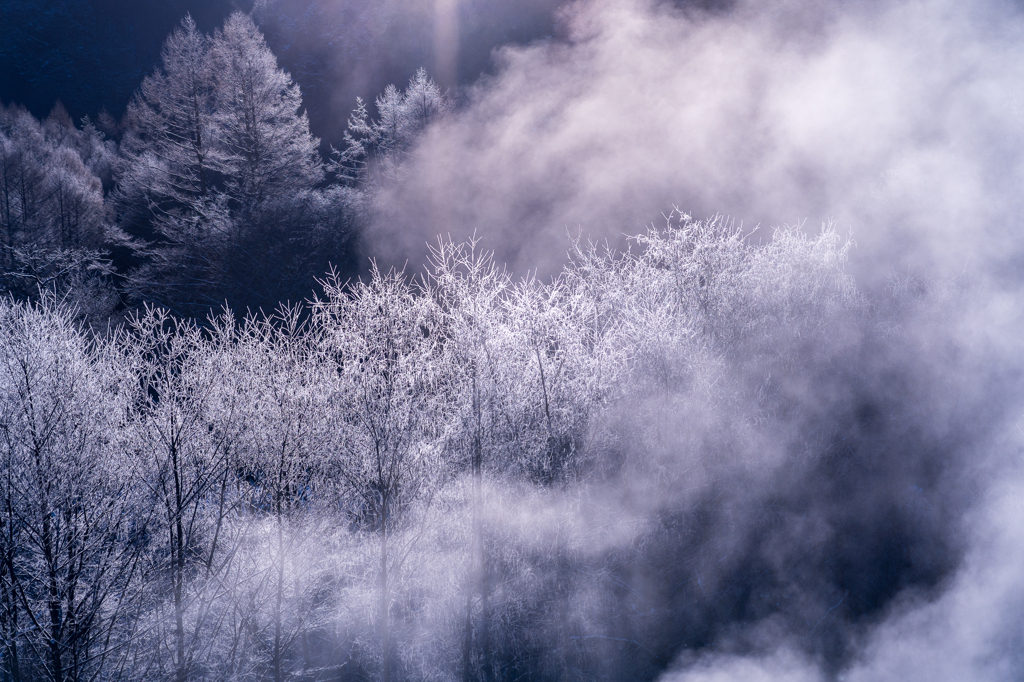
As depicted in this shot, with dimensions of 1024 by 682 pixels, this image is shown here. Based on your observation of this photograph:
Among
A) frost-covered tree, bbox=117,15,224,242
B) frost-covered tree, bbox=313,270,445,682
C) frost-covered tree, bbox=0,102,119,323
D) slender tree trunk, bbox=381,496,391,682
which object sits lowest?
slender tree trunk, bbox=381,496,391,682

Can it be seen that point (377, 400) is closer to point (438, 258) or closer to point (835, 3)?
point (438, 258)

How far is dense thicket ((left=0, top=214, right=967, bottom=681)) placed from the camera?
7.40 metres

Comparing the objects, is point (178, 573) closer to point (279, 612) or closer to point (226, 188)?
point (279, 612)

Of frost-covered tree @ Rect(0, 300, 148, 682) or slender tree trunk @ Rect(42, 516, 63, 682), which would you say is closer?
slender tree trunk @ Rect(42, 516, 63, 682)

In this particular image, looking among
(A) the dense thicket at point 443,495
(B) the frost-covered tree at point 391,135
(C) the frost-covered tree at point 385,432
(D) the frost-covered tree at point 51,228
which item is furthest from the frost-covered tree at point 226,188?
(C) the frost-covered tree at point 385,432

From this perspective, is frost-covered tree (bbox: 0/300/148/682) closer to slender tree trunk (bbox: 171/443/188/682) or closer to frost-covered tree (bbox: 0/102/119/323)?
slender tree trunk (bbox: 171/443/188/682)

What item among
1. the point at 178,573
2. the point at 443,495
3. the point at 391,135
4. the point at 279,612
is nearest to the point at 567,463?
the point at 443,495

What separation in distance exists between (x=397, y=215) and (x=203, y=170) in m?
7.48

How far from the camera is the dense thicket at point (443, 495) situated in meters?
7.40

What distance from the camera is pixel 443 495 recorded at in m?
9.06

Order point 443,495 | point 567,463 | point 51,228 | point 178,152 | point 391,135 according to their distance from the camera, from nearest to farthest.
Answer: point 443,495 < point 567,463 < point 51,228 < point 178,152 < point 391,135

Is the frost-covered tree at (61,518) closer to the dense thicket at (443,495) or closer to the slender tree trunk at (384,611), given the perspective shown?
the dense thicket at (443,495)

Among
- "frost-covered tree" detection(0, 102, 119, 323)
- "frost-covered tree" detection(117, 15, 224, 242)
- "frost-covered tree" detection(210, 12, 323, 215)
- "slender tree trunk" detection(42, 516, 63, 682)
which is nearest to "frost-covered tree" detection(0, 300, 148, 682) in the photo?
"slender tree trunk" detection(42, 516, 63, 682)

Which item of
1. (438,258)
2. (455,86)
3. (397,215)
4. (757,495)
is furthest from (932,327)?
(455,86)
